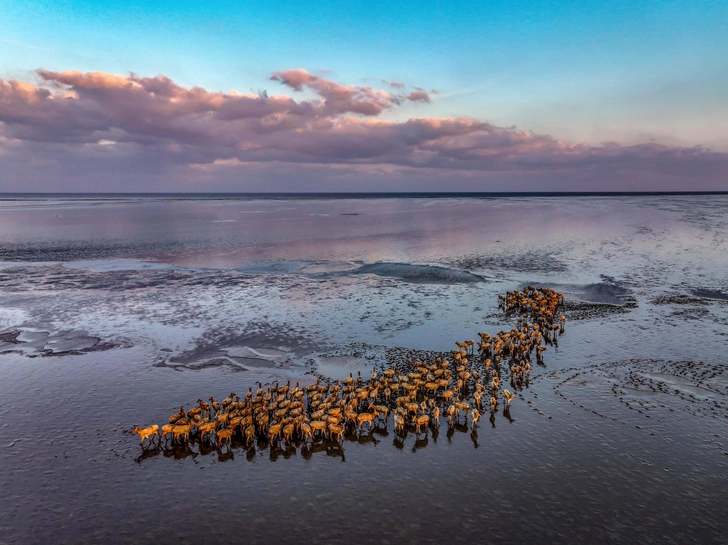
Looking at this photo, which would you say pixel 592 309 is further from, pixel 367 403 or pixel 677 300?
pixel 367 403

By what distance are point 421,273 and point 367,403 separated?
23864 millimetres

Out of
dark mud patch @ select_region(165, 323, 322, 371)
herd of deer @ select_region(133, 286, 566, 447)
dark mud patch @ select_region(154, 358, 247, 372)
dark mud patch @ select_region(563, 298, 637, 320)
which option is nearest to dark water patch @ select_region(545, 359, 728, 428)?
herd of deer @ select_region(133, 286, 566, 447)

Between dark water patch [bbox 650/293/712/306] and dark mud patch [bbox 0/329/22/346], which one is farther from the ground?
dark water patch [bbox 650/293/712/306]

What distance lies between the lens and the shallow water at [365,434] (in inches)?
435

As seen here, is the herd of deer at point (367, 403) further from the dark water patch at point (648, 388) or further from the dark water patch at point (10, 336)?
the dark water patch at point (10, 336)

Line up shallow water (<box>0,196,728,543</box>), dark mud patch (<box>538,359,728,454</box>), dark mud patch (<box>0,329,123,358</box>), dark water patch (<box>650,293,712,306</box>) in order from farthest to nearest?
1. dark water patch (<box>650,293,712,306</box>)
2. dark mud patch (<box>0,329,123,358</box>)
3. dark mud patch (<box>538,359,728,454</box>)
4. shallow water (<box>0,196,728,543</box>)

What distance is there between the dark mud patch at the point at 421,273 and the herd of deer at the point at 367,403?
16.2 metres

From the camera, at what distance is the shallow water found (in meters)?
11.1

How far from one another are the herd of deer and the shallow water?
60 cm

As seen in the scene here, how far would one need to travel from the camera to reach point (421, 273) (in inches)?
1548

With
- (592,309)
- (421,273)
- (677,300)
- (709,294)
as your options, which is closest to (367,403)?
(592,309)

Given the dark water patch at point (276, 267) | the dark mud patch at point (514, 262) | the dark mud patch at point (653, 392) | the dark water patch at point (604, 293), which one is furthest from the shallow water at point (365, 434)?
the dark mud patch at point (514, 262)

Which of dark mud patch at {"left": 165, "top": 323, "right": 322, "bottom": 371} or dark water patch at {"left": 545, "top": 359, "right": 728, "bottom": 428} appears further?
dark mud patch at {"left": 165, "top": 323, "right": 322, "bottom": 371}

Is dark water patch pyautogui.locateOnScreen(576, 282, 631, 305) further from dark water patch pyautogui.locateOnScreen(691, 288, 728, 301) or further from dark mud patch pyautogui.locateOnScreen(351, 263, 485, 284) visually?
dark mud patch pyautogui.locateOnScreen(351, 263, 485, 284)
